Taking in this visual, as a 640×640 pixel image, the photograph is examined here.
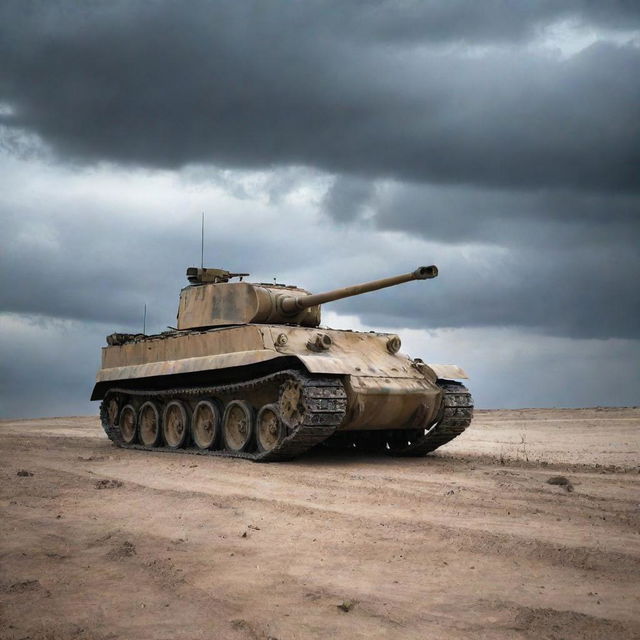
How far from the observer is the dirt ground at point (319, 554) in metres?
5.46

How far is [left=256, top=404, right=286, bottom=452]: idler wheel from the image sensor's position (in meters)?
14.9

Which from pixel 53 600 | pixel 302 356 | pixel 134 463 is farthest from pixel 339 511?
pixel 134 463

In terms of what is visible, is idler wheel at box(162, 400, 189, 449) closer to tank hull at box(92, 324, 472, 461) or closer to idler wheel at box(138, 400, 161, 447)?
tank hull at box(92, 324, 472, 461)

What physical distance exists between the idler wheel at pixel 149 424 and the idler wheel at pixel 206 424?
158 centimetres

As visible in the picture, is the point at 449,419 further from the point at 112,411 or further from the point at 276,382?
the point at 112,411

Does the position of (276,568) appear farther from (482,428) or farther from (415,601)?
(482,428)

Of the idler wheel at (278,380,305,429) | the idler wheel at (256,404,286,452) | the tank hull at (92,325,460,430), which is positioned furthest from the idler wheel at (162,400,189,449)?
the idler wheel at (278,380,305,429)

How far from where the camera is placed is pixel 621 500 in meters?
9.97

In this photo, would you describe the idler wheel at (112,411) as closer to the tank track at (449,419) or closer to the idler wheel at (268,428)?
the idler wheel at (268,428)

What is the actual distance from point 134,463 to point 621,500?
8.75 meters

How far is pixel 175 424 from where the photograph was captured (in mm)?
18531

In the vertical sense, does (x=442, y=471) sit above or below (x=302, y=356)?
below

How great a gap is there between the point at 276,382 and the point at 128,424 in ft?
23.0

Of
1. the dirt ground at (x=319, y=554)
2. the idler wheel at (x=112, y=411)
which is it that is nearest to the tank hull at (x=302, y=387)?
the dirt ground at (x=319, y=554)
